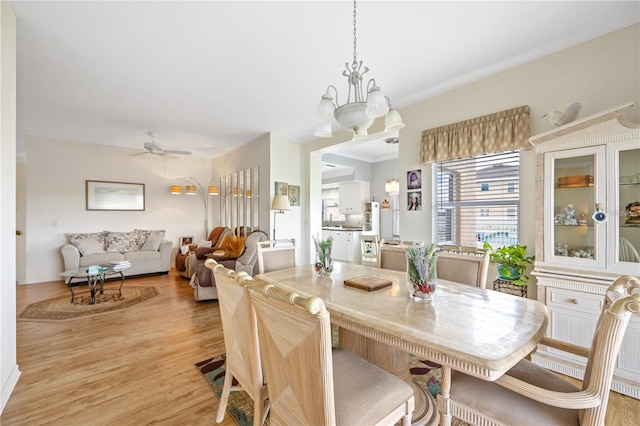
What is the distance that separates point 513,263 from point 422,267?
161cm

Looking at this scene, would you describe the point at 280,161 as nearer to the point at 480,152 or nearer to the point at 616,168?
the point at 480,152

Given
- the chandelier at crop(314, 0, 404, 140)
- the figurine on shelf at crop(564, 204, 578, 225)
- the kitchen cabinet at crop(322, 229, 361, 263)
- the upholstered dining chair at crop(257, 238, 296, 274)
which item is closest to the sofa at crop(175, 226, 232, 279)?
the upholstered dining chair at crop(257, 238, 296, 274)

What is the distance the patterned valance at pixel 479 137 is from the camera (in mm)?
2512

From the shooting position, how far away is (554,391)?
97 cm

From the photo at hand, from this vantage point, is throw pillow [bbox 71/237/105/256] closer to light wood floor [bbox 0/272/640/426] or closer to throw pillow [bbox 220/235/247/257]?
light wood floor [bbox 0/272/640/426]

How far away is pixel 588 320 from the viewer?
190 cm

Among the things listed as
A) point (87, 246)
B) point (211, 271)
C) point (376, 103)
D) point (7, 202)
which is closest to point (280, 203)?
point (211, 271)

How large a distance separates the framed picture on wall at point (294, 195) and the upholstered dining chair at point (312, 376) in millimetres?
3957

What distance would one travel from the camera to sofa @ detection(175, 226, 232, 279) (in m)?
4.70

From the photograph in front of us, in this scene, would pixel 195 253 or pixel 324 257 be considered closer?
pixel 324 257

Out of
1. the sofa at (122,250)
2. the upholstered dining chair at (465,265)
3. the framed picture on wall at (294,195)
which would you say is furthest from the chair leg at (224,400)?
the sofa at (122,250)

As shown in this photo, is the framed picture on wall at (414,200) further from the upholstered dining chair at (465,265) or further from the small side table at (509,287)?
the upholstered dining chair at (465,265)

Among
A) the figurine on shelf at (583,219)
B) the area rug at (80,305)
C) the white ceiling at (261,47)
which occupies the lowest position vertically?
the area rug at (80,305)

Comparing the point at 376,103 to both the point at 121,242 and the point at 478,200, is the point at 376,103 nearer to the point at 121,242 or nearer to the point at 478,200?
the point at 478,200
